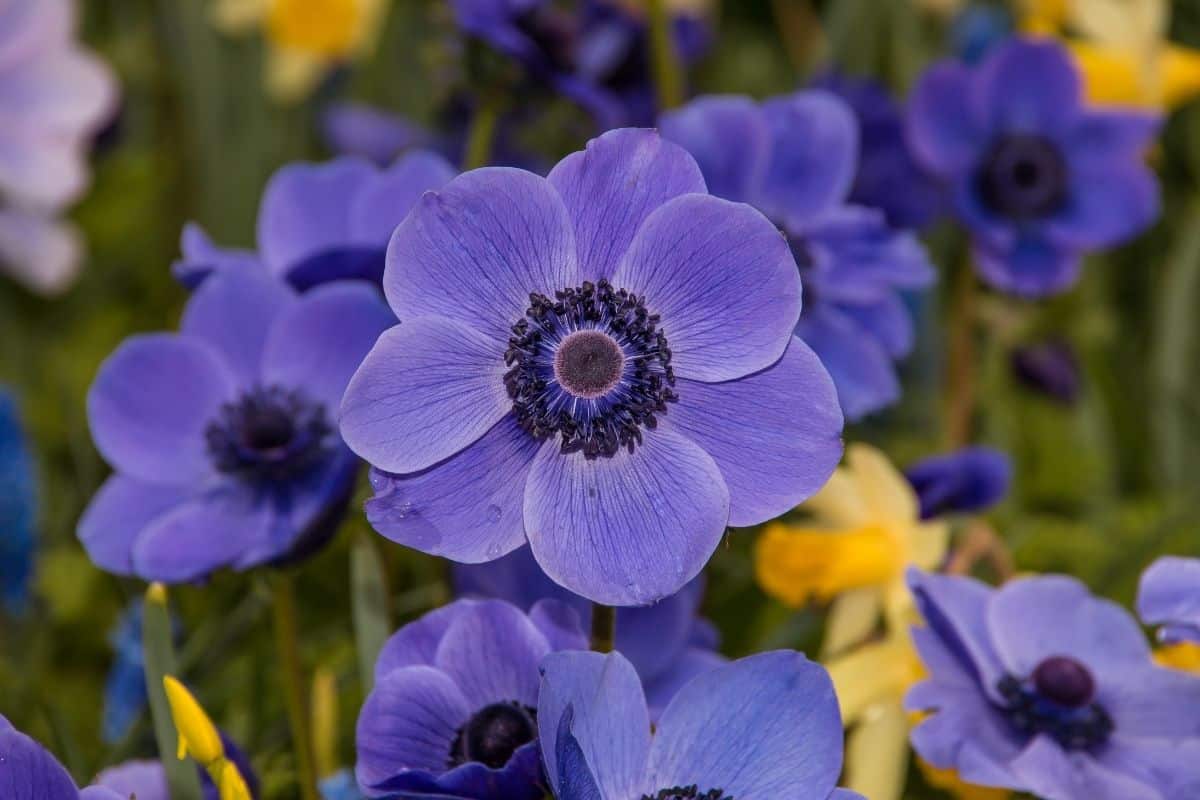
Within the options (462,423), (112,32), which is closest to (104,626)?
(462,423)

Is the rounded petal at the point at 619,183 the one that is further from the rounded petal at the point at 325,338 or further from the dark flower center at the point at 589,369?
the rounded petal at the point at 325,338

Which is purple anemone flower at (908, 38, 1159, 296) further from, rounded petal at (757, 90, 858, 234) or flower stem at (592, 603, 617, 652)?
flower stem at (592, 603, 617, 652)

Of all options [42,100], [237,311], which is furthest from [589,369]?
[42,100]

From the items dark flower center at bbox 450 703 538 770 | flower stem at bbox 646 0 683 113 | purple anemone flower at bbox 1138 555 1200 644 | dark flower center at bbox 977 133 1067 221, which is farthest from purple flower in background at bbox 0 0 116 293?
purple anemone flower at bbox 1138 555 1200 644

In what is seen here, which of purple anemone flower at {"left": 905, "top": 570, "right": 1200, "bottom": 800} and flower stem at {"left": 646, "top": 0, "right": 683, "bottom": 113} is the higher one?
flower stem at {"left": 646, "top": 0, "right": 683, "bottom": 113}

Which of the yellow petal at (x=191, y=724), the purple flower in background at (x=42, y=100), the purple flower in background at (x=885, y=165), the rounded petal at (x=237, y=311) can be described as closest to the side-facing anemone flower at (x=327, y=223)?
the rounded petal at (x=237, y=311)

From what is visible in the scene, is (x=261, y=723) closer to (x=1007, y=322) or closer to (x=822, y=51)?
(x=1007, y=322)

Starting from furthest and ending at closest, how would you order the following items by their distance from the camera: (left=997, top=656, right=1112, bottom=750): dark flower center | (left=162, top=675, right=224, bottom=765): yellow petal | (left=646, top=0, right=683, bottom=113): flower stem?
(left=646, top=0, right=683, bottom=113): flower stem → (left=997, top=656, right=1112, bottom=750): dark flower center → (left=162, top=675, right=224, bottom=765): yellow petal
